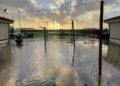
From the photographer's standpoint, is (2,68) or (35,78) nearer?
(35,78)

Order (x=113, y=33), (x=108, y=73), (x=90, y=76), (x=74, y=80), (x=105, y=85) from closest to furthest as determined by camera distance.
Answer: (x=105, y=85) < (x=74, y=80) < (x=90, y=76) < (x=108, y=73) < (x=113, y=33)

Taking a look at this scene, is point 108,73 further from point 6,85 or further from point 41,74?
point 6,85

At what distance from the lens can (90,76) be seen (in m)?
11.8

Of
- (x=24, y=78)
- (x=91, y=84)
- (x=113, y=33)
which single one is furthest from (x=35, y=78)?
(x=113, y=33)

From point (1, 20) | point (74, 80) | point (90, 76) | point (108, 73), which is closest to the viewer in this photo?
point (74, 80)

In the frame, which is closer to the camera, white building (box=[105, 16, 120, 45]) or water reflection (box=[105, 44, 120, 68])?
water reflection (box=[105, 44, 120, 68])

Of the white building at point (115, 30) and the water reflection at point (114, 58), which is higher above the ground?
the white building at point (115, 30)

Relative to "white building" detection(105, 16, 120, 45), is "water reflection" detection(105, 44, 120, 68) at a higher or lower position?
lower

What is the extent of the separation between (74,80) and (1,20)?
25335 millimetres

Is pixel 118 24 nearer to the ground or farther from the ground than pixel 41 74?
farther from the ground

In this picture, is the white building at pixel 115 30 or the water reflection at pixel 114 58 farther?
the white building at pixel 115 30

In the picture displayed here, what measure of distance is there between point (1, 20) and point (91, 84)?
26226 millimetres

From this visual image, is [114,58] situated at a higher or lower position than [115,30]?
lower

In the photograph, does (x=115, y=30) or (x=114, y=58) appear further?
(x=115, y=30)
